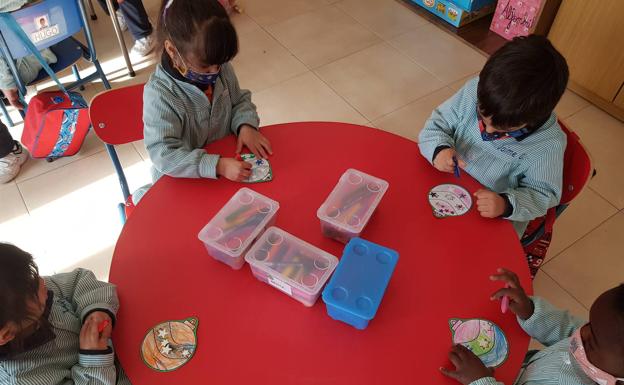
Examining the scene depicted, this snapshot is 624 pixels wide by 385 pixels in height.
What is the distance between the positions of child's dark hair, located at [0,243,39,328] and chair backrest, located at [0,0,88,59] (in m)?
1.39

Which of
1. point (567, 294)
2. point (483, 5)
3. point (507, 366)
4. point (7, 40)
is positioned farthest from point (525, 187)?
point (483, 5)

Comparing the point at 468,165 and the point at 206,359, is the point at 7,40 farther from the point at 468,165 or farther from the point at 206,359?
the point at 468,165

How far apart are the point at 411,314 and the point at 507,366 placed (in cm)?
21

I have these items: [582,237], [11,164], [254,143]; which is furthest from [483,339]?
[11,164]

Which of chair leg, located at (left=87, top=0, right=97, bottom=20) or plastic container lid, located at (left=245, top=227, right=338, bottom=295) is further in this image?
chair leg, located at (left=87, top=0, right=97, bottom=20)

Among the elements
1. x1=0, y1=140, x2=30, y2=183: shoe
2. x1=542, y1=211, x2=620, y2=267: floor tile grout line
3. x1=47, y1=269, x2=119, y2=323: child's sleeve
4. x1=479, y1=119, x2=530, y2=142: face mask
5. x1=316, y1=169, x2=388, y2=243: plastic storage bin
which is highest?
x1=479, y1=119, x2=530, y2=142: face mask

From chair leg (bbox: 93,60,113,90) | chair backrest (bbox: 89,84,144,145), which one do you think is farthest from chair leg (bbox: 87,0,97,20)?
chair backrest (bbox: 89,84,144,145)

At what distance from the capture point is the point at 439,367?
35.5 inches

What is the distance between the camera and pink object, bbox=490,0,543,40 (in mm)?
2768

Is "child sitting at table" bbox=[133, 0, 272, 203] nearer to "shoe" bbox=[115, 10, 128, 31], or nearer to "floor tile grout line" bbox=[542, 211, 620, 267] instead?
"floor tile grout line" bbox=[542, 211, 620, 267]

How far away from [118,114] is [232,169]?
17.4 inches

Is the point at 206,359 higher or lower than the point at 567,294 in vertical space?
higher

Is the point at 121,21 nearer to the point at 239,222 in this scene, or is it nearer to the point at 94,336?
the point at 239,222

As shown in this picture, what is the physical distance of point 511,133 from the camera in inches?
47.0
